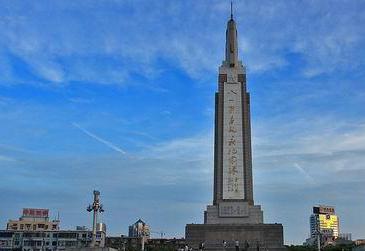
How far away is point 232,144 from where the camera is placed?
51.2m

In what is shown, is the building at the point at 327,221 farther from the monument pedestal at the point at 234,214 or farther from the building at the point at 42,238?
the monument pedestal at the point at 234,214

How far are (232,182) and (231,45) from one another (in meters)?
14.7

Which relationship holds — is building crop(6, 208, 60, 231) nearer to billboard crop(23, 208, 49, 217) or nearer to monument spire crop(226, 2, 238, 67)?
billboard crop(23, 208, 49, 217)

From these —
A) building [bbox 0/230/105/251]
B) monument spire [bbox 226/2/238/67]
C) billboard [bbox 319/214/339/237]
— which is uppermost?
monument spire [bbox 226/2/238/67]

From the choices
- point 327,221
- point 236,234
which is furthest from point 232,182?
point 327,221

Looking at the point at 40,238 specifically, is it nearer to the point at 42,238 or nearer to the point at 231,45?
the point at 42,238

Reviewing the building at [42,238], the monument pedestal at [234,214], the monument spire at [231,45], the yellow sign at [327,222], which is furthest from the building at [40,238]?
the yellow sign at [327,222]

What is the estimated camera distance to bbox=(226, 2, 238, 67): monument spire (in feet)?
179

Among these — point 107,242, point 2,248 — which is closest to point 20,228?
point 2,248

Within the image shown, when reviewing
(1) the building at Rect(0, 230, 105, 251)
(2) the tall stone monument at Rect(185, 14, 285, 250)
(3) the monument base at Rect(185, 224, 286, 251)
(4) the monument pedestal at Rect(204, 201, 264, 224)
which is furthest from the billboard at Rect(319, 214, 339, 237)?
(3) the monument base at Rect(185, 224, 286, 251)

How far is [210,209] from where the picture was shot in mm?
49438

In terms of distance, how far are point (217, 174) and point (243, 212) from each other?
173 inches

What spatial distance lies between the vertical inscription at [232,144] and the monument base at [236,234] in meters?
3.29

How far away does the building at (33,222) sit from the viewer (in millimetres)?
93688
